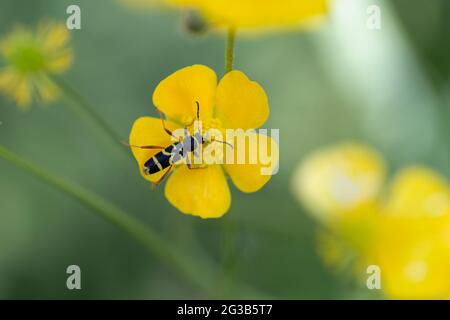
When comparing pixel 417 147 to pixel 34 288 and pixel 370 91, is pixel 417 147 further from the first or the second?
pixel 34 288

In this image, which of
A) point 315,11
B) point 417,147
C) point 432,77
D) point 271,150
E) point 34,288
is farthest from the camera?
point 432,77

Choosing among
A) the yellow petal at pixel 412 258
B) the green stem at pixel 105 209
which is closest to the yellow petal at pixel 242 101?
the green stem at pixel 105 209

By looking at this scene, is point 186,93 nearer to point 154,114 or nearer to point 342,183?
point 342,183

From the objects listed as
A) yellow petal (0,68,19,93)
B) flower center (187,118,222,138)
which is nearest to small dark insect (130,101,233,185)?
flower center (187,118,222,138)

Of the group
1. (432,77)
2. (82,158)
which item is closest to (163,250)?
(82,158)

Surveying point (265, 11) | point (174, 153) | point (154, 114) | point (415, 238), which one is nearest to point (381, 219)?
point (415, 238)

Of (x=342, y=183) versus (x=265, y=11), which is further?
(x=342, y=183)

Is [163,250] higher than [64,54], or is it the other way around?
[64,54]
